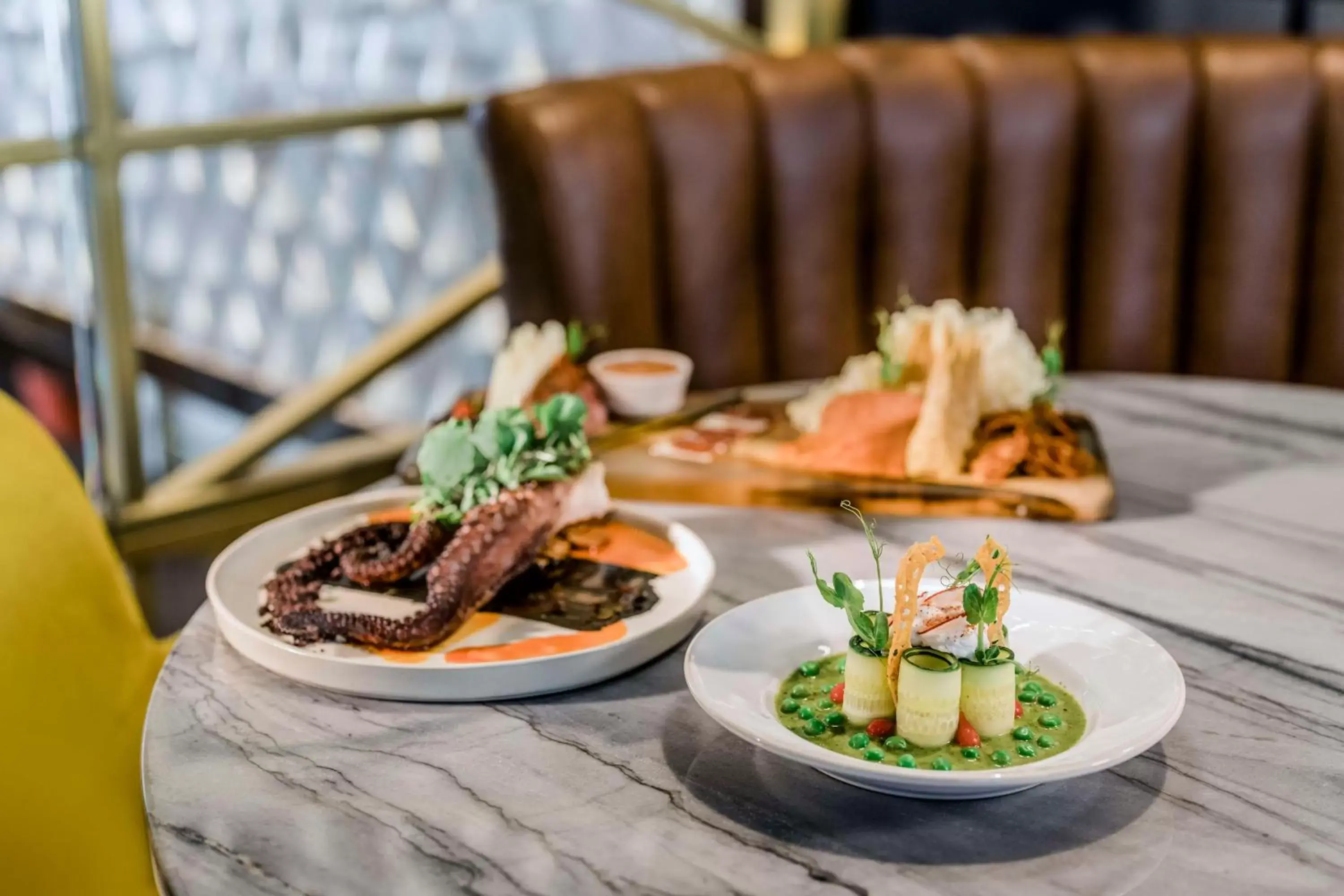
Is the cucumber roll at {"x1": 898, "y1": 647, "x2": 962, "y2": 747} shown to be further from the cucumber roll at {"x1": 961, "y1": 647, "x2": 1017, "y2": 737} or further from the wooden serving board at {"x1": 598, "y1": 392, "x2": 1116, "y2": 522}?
the wooden serving board at {"x1": 598, "y1": 392, "x2": 1116, "y2": 522}

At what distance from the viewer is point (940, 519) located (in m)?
1.38

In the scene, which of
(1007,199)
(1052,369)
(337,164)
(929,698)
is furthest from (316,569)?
(337,164)

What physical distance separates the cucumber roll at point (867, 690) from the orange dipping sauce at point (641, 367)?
33.0 inches

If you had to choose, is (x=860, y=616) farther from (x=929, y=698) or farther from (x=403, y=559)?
(x=403, y=559)

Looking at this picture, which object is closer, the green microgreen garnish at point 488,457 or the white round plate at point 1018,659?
the white round plate at point 1018,659

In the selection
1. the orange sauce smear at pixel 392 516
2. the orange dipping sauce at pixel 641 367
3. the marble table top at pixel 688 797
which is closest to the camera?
the marble table top at pixel 688 797

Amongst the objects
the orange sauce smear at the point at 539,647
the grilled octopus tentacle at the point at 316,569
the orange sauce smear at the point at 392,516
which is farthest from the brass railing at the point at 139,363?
the orange sauce smear at the point at 539,647

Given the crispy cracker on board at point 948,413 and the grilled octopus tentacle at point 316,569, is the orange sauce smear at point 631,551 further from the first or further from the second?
the crispy cracker on board at point 948,413

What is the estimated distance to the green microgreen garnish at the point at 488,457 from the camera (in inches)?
44.4

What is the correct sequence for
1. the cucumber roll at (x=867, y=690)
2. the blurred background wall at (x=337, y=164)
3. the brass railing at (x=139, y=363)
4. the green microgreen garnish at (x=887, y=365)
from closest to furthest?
the cucumber roll at (x=867, y=690), the green microgreen garnish at (x=887, y=365), the brass railing at (x=139, y=363), the blurred background wall at (x=337, y=164)

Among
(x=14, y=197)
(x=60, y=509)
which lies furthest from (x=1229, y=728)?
(x=14, y=197)

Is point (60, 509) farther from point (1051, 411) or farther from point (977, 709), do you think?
point (1051, 411)

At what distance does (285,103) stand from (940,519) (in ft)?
8.01

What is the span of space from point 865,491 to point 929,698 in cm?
56
